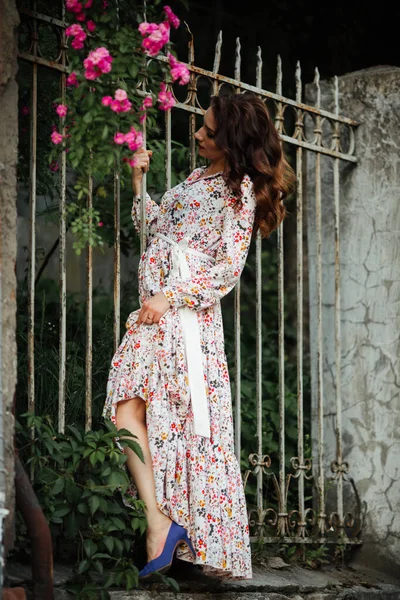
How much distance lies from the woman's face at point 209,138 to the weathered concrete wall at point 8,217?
0.83 m

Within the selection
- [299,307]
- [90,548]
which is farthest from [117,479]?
[299,307]

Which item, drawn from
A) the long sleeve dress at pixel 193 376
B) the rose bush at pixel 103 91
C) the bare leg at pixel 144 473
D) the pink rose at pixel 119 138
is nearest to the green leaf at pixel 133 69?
the rose bush at pixel 103 91

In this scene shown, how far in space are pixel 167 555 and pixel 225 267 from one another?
1.08 metres

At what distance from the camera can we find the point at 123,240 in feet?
17.9

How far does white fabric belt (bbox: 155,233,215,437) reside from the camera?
3.63m

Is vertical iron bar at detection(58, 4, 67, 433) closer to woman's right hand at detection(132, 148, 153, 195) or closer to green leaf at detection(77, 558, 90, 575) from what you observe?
woman's right hand at detection(132, 148, 153, 195)

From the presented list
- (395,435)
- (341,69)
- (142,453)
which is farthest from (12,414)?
(341,69)

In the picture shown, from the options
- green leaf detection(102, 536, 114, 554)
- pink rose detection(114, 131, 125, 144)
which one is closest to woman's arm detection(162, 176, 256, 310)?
pink rose detection(114, 131, 125, 144)

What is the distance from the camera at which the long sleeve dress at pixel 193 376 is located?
362cm

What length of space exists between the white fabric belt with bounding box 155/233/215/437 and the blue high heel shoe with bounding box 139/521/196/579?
14.2 inches

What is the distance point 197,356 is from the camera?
12.1ft

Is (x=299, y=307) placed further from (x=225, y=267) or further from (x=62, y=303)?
(x=62, y=303)

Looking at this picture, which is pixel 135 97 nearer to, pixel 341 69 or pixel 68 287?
pixel 68 287

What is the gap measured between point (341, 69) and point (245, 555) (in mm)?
4383
